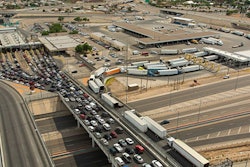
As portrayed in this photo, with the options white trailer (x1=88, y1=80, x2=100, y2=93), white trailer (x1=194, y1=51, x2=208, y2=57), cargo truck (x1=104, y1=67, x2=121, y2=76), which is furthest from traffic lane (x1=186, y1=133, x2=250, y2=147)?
white trailer (x1=194, y1=51, x2=208, y2=57)

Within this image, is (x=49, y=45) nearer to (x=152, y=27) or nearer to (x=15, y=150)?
(x=152, y=27)

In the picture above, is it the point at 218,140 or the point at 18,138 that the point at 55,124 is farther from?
the point at 218,140

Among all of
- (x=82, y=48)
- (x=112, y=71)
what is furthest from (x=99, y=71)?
(x=82, y=48)

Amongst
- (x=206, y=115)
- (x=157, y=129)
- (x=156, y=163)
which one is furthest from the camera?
(x=206, y=115)

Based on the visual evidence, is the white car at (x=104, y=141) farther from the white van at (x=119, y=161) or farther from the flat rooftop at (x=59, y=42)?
the flat rooftop at (x=59, y=42)

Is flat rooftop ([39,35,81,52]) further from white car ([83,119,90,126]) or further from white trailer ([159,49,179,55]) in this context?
white car ([83,119,90,126])

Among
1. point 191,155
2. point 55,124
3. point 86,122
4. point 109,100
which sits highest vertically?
point 109,100
